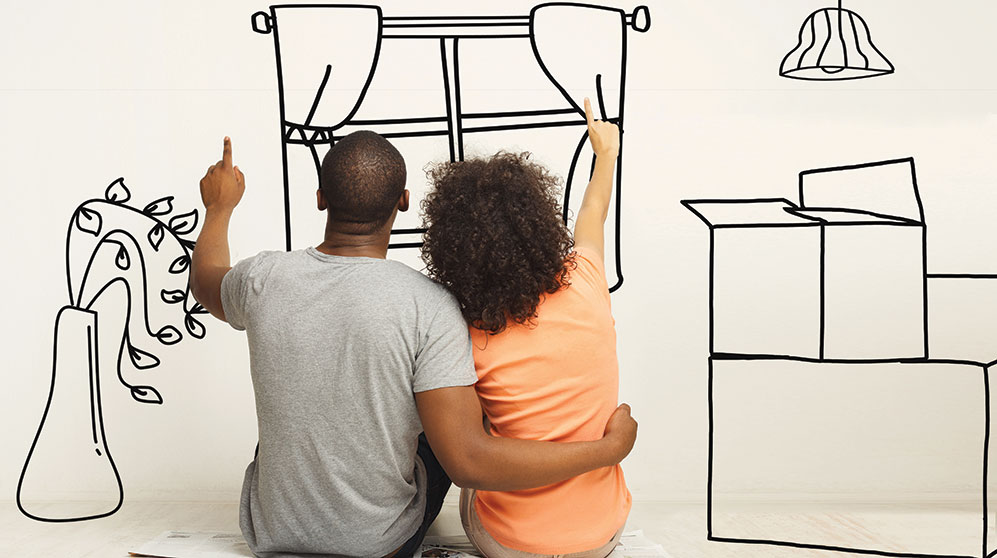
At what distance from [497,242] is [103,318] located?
1475 mm

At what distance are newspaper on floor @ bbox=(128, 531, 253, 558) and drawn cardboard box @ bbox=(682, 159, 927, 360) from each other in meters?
1.39

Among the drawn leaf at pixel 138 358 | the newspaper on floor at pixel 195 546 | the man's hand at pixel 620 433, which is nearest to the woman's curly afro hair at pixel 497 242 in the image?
the man's hand at pixel 620 433

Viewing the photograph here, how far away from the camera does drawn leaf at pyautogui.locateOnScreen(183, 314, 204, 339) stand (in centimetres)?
244

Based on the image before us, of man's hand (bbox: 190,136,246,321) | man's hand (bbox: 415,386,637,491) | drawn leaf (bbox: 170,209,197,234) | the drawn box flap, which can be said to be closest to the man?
man's hand (bbox: 415,386,637,491)

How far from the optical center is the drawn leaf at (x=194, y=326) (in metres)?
2.44

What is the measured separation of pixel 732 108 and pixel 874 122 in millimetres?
425

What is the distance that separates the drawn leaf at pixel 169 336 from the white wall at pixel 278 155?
0.09 ft

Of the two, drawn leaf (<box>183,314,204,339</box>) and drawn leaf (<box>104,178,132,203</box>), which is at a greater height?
drawn leaf (<box>104,178,132,203</box>)

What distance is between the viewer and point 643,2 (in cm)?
245

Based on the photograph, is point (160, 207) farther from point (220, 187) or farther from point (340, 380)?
point (340, 380)

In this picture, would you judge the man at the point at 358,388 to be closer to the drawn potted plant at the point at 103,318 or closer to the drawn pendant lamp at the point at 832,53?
the drawn potted plant at the point at 103,318

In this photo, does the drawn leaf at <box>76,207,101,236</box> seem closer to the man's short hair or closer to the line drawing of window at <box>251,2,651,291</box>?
the line drawing of window at <box>251,2,651,291</box>

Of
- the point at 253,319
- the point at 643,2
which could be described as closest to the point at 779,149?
the point at 643,2

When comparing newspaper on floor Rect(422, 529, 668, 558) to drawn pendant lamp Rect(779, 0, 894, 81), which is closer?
newspaper on floor Rect(422, 529, 668, 558)
